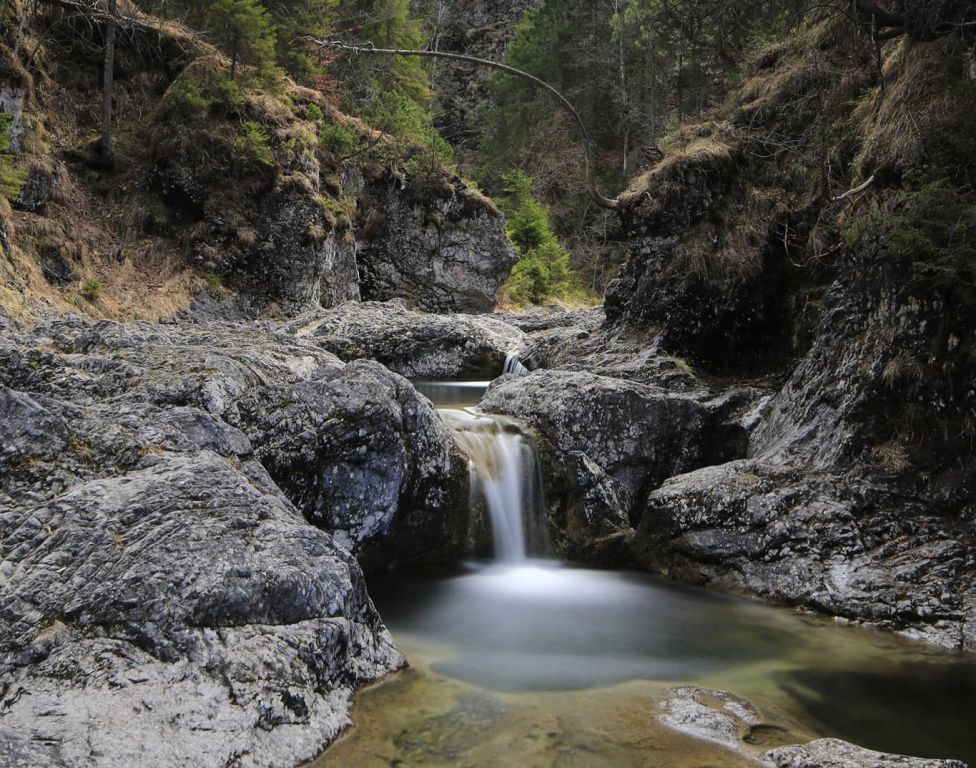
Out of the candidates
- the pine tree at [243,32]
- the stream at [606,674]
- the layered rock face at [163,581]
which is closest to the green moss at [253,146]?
the pine tree at [243,32]

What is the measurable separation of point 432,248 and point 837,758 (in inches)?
787

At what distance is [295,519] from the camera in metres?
4.43

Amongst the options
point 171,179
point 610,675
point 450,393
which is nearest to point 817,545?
point 610,675

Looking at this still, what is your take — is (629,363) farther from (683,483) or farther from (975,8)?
(975,8)

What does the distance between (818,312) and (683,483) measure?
365 centimetres

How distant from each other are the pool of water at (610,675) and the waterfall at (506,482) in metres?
0.74

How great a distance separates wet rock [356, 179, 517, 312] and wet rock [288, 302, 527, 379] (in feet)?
22.1

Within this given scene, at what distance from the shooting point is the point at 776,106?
11.0 m

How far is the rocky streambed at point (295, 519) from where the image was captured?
3229 mm

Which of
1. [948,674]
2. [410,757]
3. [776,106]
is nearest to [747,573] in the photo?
[948,674]

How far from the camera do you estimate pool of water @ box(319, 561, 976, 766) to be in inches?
143

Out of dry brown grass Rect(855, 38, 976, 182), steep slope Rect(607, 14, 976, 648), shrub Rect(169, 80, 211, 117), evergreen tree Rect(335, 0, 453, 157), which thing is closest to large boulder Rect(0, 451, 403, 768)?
steep slope Rect(607, 14, 976, 648)

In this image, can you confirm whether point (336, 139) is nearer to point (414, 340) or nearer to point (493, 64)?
point (414, 340)

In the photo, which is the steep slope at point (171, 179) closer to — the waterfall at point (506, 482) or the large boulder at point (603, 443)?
the waterfall at point (506, 482)
